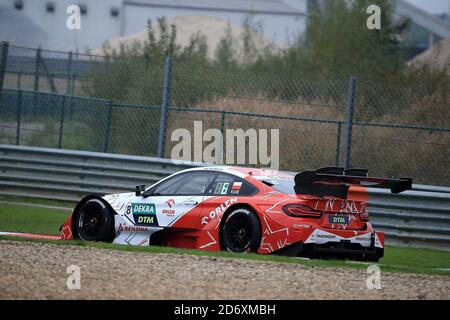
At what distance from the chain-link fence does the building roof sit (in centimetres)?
3140

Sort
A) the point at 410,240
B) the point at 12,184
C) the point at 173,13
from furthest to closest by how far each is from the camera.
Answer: the point at 173,13, the point at 12,184, the point at 410,240

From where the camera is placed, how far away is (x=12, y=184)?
1923cm

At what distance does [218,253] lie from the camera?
11.7 m

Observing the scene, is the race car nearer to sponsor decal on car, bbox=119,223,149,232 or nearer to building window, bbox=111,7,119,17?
sponsor decal on car, bbox=119,223,149,232

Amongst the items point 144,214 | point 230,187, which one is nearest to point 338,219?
point 230,187

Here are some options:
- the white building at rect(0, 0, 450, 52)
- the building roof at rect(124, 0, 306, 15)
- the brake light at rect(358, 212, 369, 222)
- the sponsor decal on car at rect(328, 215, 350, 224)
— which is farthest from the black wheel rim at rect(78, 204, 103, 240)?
the building roof at rect(124, 0, 306, 15)

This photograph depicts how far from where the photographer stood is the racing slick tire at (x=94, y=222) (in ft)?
43.1

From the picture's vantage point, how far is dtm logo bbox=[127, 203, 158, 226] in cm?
1302

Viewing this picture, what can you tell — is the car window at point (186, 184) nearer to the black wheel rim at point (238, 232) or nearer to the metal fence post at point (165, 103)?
the black wheel rim at point (238, 232)

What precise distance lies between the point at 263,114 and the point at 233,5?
3713cm

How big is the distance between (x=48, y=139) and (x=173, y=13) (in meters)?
33.0
